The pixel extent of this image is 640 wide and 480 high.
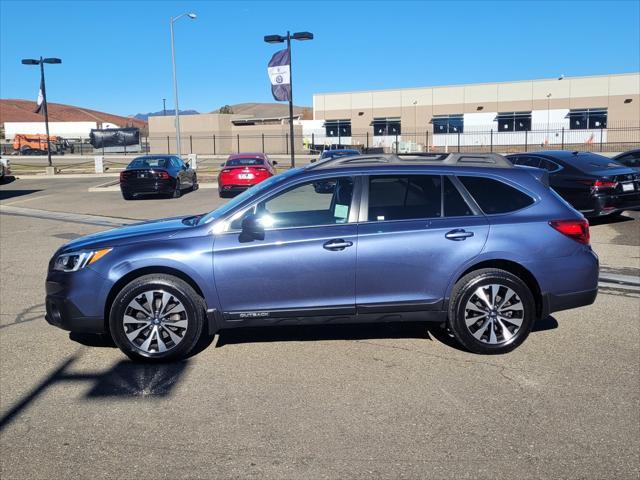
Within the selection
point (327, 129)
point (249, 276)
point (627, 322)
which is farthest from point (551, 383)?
point (327, 129)

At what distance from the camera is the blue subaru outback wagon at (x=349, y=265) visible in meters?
4.98

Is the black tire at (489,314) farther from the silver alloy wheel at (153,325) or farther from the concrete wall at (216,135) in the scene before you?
the concrete wall at (216,135)

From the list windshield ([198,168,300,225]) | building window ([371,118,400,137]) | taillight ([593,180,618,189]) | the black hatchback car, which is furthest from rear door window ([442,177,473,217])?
building window ([371,118,400,137])

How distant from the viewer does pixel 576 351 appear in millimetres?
5289

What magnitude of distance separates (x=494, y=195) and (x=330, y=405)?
2418 mm

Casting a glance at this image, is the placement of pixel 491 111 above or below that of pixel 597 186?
above

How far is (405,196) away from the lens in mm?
5289

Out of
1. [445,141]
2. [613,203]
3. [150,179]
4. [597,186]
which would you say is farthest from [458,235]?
[445,141]

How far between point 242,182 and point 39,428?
15890 millimetres

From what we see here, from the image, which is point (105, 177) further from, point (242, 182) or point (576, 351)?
point (576, 351)

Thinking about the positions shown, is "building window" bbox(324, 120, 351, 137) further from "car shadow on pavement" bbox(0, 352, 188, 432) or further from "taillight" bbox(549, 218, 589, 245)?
"car shadow on pavement" bbox(0, 352, 188, 432)

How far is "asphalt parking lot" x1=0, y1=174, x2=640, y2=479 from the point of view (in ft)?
11.5

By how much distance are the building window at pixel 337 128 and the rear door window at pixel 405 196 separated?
56754 millimetres

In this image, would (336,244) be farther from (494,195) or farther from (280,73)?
(280,73)
